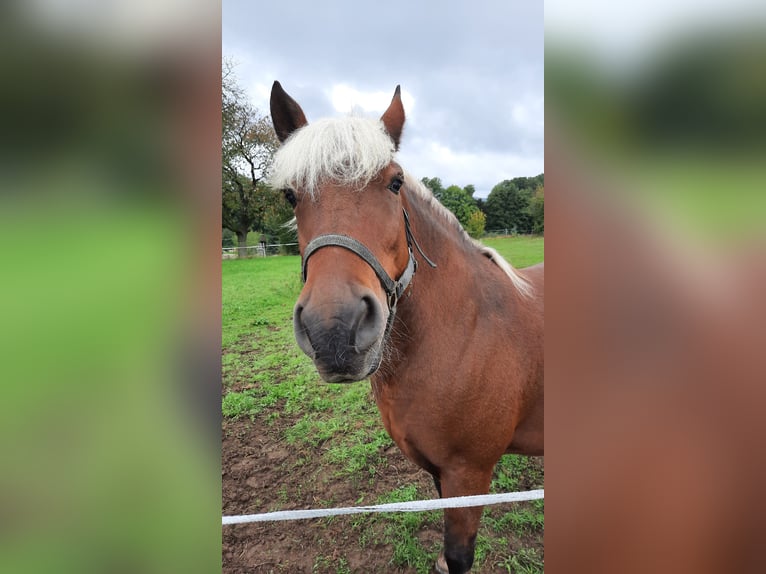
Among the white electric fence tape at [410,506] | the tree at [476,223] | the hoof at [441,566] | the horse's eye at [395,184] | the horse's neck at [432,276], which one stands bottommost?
the hoof at [441,566]

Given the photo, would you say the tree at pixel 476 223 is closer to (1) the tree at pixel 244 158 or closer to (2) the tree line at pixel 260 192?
(2) the tree line at pixel 260 192

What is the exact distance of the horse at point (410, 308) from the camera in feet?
4.21

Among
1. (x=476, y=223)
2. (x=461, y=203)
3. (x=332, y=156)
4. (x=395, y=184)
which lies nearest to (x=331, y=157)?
(x=332, y=156)

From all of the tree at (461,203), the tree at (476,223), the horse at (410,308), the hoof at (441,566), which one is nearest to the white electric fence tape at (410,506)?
the horse at (410,308)

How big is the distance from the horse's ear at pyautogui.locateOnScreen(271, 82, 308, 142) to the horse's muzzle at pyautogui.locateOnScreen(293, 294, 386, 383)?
0.94m

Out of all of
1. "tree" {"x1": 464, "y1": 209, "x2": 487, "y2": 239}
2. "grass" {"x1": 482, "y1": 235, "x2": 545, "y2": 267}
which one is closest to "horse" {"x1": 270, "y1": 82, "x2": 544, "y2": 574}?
"grass" {"x1": 482, "y1": 235, "x2": 545, "y2": 267}

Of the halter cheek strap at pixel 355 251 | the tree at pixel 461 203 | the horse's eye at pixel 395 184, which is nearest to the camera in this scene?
the halter cheek strap at pixel 355 251

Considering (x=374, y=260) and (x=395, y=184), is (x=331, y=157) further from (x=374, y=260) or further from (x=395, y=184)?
(x=374, y=260)

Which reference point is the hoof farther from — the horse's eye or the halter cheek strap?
the horse's eye
